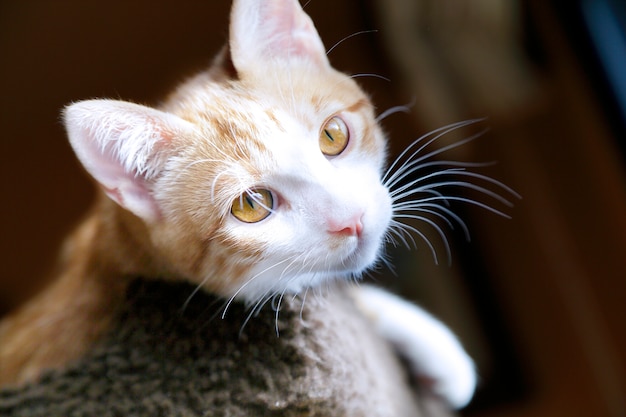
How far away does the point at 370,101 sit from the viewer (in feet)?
2.45

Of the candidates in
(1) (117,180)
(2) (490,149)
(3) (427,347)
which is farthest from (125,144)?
(2) (490,149)

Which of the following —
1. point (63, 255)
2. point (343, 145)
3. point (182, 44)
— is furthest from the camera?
point (182, 44)

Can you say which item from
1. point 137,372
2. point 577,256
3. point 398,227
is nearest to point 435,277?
point 577,256

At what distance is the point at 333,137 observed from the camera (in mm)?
647

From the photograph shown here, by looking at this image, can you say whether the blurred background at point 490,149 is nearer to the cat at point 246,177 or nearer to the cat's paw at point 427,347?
the cat's paw at point 427,347

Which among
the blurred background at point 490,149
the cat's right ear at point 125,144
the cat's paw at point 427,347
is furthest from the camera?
the blurred background at point 490,149

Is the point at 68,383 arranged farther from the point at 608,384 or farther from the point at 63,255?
the point at 608,384

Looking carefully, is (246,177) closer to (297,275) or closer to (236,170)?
(236,170)

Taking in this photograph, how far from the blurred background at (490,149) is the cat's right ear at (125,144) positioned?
13.6 inches

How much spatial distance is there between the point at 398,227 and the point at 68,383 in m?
0.40

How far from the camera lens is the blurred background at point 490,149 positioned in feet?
3.68

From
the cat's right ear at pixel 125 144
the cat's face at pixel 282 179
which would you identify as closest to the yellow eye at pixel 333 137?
the cat's face at pixel 282 179

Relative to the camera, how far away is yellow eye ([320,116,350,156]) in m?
0.64

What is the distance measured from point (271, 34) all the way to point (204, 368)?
→ 361 mm
